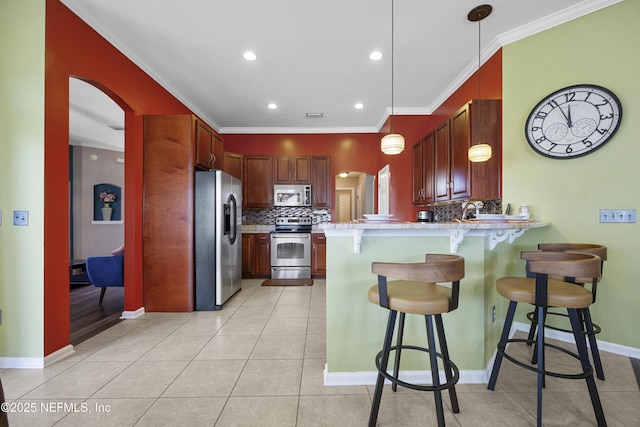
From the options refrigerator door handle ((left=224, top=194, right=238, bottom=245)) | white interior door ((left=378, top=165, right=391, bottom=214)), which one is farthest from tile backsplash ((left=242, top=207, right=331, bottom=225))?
refrigerator door handle ((left=224, top=194, right=238, bottom=245))

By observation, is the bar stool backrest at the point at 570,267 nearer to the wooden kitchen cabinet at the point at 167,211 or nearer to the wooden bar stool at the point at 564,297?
the wooden bar stool at the point at 564,297

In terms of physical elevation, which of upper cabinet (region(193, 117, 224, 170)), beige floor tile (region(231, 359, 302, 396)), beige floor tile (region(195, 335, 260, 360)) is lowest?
beige floor tile (region(195, 335, 260, 360))

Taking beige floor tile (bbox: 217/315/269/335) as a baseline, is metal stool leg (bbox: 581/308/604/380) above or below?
above

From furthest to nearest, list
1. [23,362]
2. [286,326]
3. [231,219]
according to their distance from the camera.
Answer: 1. [231,219]
2. [286,326]
3. [23,362]

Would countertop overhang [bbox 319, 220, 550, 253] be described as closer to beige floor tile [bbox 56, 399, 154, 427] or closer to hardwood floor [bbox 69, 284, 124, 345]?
beige floor tile [bbox 56, 399, 154, 427]

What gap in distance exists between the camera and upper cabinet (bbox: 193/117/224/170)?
10.6 ft

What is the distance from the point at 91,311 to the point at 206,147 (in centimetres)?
237

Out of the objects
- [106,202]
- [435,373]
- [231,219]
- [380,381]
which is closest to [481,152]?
[435,373]

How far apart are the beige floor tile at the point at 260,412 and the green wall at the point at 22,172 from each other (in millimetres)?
1611

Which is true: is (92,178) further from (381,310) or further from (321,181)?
(381,310)

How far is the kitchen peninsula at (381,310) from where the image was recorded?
1.80 metres

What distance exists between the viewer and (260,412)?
1.54m

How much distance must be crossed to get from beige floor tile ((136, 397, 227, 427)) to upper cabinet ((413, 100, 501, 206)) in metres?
2.81

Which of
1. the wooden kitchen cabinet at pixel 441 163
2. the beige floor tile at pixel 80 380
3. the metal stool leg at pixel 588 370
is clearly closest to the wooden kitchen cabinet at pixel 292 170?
the wooden kitchen cabinet at pixel 441 163
